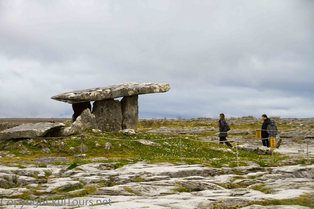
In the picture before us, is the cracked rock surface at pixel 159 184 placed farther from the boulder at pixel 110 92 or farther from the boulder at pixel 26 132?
the boulder at pixel 110 92

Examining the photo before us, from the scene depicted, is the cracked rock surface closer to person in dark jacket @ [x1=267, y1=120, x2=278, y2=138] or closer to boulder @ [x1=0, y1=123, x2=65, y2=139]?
boulder @ [x1=0, y1=123, x2=65, y2=139]

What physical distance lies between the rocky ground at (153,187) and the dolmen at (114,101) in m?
12.8

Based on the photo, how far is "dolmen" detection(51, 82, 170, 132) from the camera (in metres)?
27.1

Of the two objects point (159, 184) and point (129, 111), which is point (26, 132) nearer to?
point (129, 111)

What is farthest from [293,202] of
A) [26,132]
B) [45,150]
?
[26,132]

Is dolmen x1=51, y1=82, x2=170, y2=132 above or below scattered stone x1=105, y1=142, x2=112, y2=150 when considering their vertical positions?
above

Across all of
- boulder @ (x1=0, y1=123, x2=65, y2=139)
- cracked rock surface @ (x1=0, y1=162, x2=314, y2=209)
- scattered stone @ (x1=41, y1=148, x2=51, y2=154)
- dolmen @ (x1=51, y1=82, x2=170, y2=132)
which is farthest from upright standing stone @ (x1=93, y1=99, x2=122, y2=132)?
cracked rock surface @ (x1=0, y1=162, x2=314, y2=209)

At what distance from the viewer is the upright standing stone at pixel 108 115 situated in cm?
2742

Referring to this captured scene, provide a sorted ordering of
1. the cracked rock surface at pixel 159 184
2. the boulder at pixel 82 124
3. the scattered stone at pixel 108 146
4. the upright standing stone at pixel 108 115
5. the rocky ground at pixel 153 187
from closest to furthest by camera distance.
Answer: the rocky ground at pixel 153 187
the cracked rock surface at pixel 159 184
the scattered stone at pixel 108 146
the boulder at pixel 82 124
the upright standing stone at pixel 108 115

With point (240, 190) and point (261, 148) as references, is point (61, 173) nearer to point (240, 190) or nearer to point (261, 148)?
point (240, 190)

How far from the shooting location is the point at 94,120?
26.6m

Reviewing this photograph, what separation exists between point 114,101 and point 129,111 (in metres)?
1.73

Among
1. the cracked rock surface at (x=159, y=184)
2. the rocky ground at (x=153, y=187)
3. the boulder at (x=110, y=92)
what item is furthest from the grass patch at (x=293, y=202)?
the boulder at (x=110, y=92)

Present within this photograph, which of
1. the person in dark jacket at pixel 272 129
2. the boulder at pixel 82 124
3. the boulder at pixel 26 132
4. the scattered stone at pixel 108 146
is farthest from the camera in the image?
the boulder at pixel 82 124
